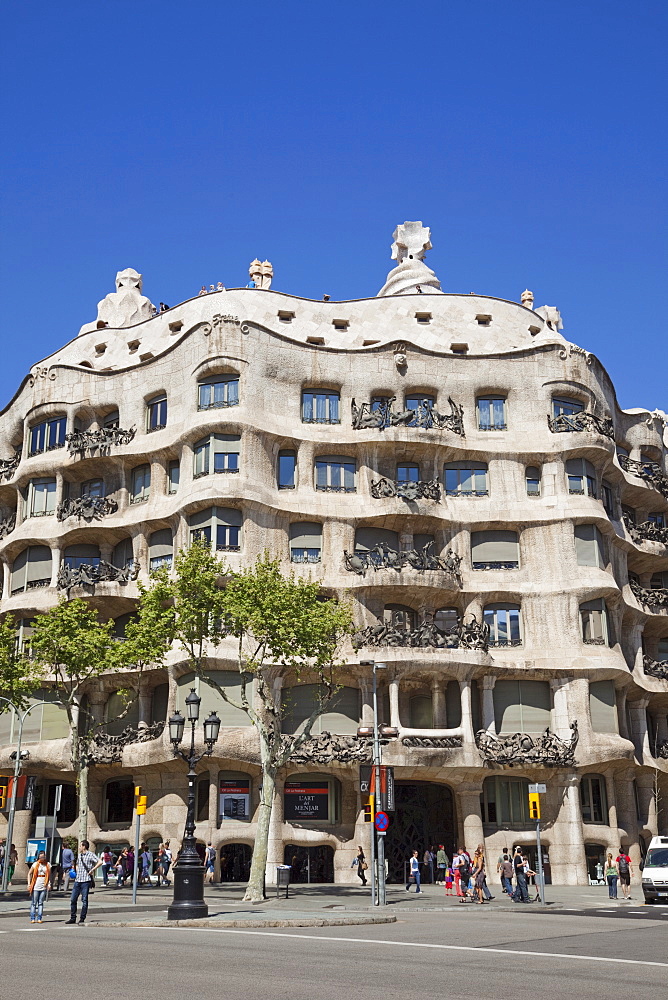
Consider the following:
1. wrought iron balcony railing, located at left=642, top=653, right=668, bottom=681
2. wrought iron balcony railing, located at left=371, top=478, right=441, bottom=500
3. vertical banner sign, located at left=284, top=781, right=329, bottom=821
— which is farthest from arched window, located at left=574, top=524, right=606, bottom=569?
vertical banner sign, located at left=284, top=781, right=329, bottom=821

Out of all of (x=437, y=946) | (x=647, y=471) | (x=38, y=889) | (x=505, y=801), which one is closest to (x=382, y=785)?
(x=38, y=889)

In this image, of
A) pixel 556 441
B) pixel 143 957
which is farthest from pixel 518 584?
pixel 143 957

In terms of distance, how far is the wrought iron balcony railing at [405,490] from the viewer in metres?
49.1

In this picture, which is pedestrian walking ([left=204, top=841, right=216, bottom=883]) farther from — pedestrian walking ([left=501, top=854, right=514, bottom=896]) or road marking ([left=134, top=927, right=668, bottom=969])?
road marking ([left=134, top=927, right=668, bottom=969])

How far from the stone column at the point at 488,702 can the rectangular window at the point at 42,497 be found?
21.9m

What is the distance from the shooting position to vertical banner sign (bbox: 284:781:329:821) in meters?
45.3

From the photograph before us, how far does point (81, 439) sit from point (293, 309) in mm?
12113

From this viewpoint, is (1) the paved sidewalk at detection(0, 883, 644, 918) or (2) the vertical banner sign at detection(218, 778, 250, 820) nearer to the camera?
(1) the paved sidewalk at detection(0, 883, 644, 918)

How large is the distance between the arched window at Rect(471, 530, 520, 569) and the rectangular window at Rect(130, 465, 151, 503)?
1519 centimetres

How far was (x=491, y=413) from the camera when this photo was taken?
52.0 metres

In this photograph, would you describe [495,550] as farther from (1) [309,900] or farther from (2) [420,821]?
(1) [309,900]

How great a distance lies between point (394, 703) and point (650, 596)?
52.1 feet

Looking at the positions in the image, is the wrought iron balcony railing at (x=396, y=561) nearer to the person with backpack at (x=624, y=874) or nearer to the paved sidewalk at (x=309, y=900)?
the paved sidewalk at (x=309, y=900)

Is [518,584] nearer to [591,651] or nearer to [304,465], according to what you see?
[591,651]
